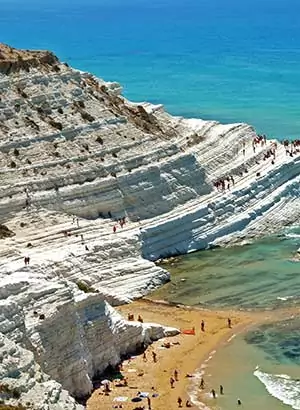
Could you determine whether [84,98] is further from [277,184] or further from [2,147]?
[277,184]

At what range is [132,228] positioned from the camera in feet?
191

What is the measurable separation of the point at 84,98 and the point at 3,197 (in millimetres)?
11597

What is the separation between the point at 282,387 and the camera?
40875 millimetres

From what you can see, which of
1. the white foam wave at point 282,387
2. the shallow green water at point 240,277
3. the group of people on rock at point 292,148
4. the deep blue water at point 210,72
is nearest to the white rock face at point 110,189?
the group of people on rock at point 292,148

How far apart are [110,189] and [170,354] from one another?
16.6 metres

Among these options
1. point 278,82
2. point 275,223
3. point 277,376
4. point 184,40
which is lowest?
point 277,376

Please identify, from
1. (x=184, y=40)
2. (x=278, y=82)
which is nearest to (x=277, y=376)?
(x=278, y=82)

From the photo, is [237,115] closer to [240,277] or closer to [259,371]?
[240,277]

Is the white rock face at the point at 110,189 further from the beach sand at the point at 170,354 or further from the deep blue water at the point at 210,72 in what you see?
the deep blue water at the point at 210,72

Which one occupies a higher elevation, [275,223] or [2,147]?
[2,147]

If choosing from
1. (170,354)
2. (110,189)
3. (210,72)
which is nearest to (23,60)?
(110,189)

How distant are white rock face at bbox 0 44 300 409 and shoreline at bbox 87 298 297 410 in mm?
1079

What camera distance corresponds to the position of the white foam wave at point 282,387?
39719 mm

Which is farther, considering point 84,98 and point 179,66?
point 179,66
